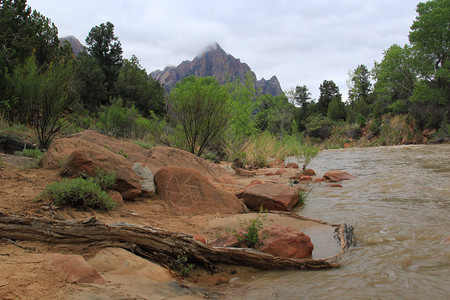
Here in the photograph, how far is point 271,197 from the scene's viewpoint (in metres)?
4.86

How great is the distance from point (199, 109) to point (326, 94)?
48.0m

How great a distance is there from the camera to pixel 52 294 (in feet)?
4.69

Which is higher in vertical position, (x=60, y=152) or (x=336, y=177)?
(x=60, y=152)

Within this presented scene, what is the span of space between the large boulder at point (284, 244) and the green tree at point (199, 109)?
21.0ft

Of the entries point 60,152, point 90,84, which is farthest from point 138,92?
point 60,152

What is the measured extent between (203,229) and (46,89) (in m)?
6.24

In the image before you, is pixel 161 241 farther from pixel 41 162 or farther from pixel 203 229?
pixel 41 162

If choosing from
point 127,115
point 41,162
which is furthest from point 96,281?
point 127,115

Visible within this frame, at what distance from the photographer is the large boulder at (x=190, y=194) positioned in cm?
438

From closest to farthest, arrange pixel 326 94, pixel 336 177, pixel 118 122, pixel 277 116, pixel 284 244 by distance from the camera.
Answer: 1. pixel 284 244
2. pixel 336 177
3. pixel 118 122
4. pixel 277 116
5. pixel 326 94

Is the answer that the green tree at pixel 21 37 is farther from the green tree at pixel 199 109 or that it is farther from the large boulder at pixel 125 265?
the large boulder at pixel 125 265

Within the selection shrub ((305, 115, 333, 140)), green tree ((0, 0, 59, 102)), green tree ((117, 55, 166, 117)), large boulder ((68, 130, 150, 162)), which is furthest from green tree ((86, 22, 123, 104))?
shrub ((305, 115, 333, 140))

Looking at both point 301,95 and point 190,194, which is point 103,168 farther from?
point 301,95

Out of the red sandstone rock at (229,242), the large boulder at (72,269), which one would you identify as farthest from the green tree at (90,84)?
the large boulder at (72,269)
